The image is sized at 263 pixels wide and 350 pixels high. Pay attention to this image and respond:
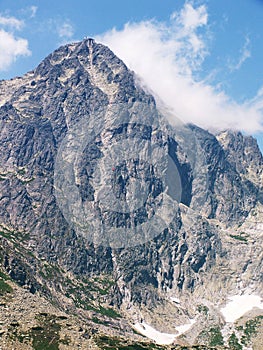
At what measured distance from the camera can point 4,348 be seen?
181m

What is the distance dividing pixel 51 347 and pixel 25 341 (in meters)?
11.9

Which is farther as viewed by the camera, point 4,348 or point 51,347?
point 51,347

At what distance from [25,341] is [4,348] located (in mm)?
13785

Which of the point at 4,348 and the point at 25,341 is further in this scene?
the point at 25,341

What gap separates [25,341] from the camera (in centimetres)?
19400

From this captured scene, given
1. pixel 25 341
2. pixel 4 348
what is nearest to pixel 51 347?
pixel 25 341

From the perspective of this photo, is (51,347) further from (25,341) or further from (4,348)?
(4,348)

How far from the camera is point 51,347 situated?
199125 mm

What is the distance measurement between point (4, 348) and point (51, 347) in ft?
79.0
